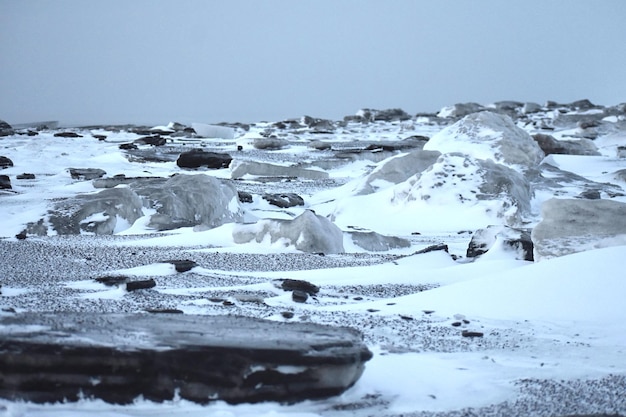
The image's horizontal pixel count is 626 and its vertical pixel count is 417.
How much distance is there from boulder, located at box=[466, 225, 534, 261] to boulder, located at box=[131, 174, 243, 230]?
265 centimetres

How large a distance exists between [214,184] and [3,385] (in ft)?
18.9

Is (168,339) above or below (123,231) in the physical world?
above

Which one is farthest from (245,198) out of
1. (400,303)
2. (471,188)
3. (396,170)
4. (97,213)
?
(400,303)

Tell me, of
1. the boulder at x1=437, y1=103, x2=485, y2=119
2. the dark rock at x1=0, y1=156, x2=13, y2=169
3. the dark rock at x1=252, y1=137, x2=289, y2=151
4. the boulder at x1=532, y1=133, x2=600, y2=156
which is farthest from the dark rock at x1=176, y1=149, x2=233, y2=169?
the boulder at x1=437, y1=103, x2=485, y2=119

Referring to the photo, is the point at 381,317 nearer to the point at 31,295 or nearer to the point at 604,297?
the point at 604,297

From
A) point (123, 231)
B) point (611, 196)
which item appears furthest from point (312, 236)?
point (611, 196)

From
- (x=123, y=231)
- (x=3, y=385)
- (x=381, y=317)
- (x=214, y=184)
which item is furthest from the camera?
(x=214, y=184)

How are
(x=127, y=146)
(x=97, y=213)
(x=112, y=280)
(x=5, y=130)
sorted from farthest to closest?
(x=5, y=130) < (x=127, y=146) < (x=97, y=213) < (x=112, y=280)

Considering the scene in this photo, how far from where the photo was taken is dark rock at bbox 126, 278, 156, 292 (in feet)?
11.6

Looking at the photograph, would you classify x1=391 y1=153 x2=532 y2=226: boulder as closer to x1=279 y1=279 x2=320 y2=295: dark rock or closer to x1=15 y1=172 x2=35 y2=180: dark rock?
x1=279 y1=279 x2=320 y2=295: dark rock

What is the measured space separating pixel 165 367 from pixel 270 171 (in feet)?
30.7

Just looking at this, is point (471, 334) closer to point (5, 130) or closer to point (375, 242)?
point (375, 242)

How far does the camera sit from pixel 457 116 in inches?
1131

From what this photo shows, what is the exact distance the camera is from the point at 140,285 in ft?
11.7
